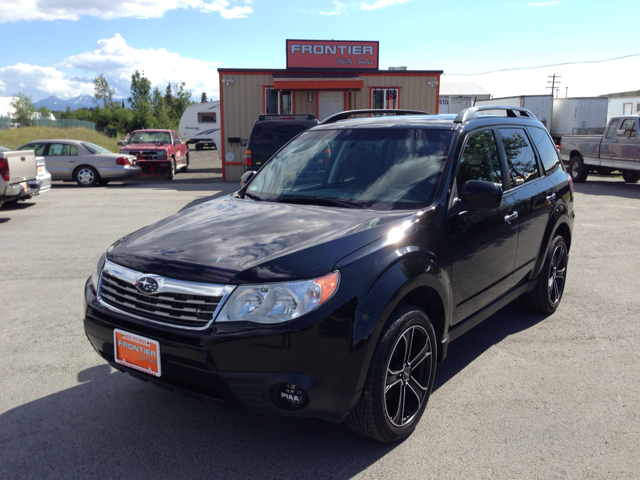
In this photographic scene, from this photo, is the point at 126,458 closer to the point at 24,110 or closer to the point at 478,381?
the point at 478,381

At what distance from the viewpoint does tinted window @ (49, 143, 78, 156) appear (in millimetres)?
17203

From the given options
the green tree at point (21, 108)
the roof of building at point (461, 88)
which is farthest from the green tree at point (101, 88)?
the roof of building at point (461, 88)

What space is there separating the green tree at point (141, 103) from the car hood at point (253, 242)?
228 feet

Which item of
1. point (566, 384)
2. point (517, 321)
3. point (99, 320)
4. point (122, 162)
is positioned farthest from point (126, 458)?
point (122, 162)

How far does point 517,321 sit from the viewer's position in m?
5.05

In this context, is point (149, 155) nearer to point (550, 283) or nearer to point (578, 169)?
point (578, 169)

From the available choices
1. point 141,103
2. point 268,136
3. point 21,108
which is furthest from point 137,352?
point 21,108

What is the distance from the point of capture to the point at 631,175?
1833cm

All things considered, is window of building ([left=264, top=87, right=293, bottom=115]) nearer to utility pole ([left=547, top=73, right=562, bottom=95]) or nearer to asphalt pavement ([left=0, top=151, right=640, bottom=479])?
asphalt pavement ([left=0, top=151, right=640, bottom=479])

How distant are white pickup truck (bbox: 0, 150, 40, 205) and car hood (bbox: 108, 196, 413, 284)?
8.83 meters

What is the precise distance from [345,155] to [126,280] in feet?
6.15

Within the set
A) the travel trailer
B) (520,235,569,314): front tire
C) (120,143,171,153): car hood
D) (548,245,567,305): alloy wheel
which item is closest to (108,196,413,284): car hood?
(520,235,569,314): front tire

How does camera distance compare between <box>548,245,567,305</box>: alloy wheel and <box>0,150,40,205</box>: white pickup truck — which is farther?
<box>0,150,40,205</box>: white pickup truck

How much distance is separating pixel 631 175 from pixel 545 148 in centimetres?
1574
